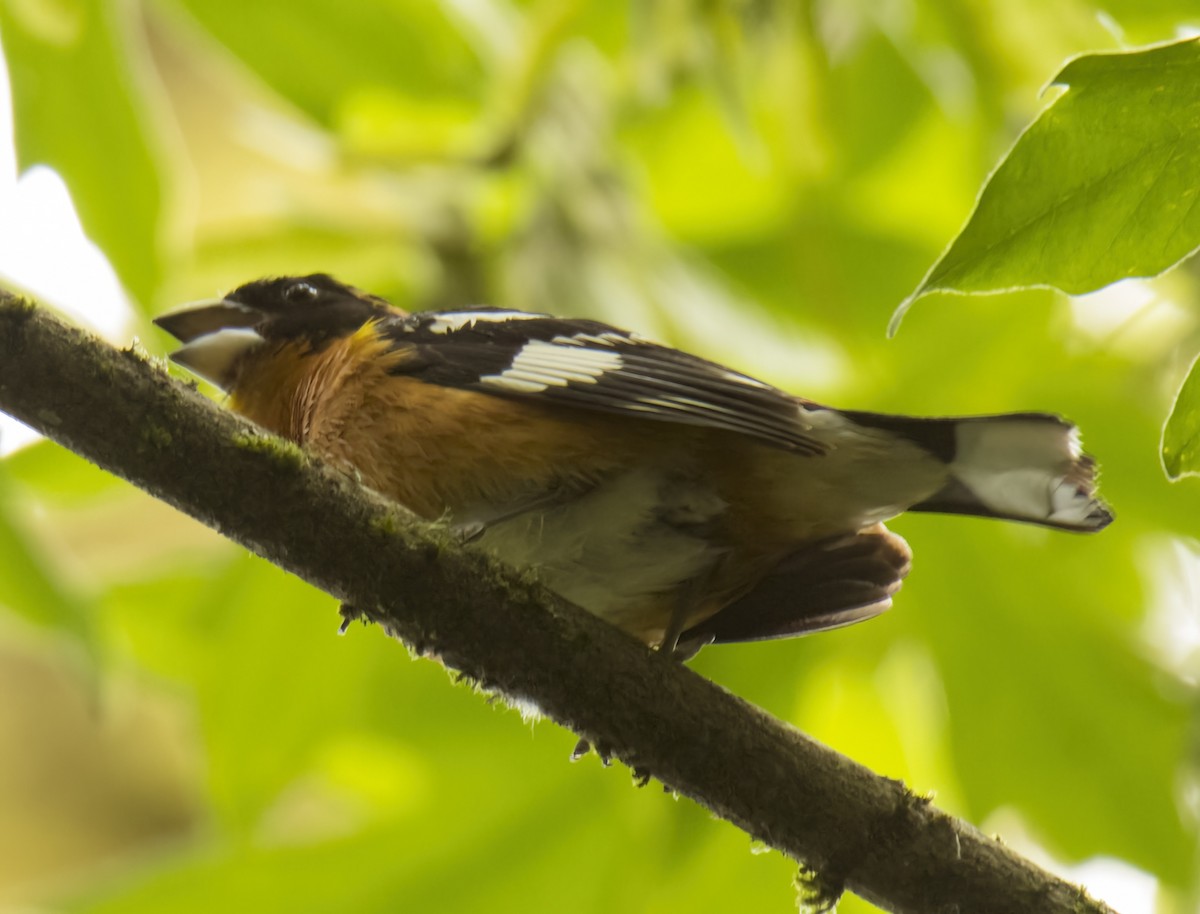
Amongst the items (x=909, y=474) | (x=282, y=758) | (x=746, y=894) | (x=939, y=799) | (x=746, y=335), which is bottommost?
(x=282, y=758)

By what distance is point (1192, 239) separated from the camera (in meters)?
1.22

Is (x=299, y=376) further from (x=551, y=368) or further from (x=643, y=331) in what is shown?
(x=643, y=331)

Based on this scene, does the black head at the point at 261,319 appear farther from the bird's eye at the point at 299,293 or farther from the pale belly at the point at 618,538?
the pale belly at the point at 618,538

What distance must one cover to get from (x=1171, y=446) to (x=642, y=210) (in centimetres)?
228

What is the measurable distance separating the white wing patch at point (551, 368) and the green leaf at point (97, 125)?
674 mm

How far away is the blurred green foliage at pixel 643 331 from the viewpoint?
8.11ft

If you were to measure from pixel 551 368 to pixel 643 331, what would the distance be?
0.72 meters

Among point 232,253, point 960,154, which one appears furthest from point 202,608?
point 960,154

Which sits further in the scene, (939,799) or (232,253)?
(232,253)

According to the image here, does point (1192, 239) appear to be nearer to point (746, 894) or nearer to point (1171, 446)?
point (1171, 446)

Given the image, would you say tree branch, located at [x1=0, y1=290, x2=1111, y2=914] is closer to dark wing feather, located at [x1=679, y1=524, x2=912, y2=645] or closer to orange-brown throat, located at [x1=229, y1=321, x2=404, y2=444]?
dark wing feather, located at [x1=679, y1=524, x2=912, y2=645]

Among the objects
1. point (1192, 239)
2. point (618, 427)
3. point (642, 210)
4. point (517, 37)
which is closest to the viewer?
A: point (1192, 239)

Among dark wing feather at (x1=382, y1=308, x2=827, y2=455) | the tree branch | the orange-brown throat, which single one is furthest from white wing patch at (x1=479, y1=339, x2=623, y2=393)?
the tree branch

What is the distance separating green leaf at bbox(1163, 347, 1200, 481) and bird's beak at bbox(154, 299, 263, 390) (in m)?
2.06
